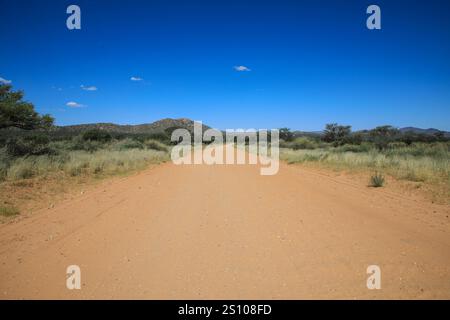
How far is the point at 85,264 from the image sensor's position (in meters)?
3.81

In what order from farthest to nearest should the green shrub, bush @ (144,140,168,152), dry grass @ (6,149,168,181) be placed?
bush @ (144,140,168,152)
dry grass @ (6,149,168,181)
the green shrub

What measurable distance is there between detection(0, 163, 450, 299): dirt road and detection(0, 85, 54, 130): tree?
12.0m

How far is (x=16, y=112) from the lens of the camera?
16250mm

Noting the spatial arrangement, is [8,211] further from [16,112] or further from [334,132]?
[334,132]

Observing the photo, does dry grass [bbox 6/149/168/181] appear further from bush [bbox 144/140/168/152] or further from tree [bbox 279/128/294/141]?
tree [bbox 279/128/294/141]

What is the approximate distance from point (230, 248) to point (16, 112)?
1710 centimetres

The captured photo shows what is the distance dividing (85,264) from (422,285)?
400cm

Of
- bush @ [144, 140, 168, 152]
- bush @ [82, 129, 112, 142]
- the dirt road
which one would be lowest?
the dirt road

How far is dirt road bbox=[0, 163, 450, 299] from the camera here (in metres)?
3.21

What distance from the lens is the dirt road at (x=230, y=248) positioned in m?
3.21

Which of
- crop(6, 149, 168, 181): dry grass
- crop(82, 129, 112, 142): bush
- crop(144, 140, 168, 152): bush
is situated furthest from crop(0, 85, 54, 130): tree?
crop(82, 129, 112, 142): bush

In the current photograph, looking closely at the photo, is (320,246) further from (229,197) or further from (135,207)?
(135,207)

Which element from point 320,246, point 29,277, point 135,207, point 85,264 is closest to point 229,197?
point 135,207
